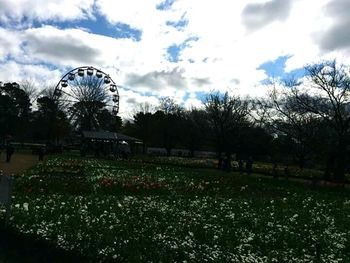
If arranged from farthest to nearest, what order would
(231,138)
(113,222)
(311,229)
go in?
(231,138) < (311,229) < (113,222)

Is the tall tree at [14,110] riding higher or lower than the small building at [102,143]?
higher

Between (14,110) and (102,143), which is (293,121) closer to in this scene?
(102,143)

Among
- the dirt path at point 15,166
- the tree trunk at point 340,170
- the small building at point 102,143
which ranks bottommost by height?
the dirt path at point 15,166

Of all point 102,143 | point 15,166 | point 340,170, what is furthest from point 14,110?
point 340,170

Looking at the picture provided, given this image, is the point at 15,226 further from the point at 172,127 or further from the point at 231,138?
the point at 172,127

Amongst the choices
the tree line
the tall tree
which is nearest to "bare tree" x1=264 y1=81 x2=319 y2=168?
the tree line

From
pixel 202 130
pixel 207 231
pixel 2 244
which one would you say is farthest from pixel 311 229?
pixel 202 130

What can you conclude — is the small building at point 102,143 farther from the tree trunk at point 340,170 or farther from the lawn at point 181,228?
the lawn at point 181,228

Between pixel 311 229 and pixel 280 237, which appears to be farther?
pixel 311 229

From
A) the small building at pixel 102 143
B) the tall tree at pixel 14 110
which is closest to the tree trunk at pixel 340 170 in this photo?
the small building at pixel 102 143

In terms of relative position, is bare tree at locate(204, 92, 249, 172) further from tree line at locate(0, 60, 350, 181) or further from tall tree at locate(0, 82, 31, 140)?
tall tree at locate(0, 82, 31, 140)

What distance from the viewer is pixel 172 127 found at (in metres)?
95.0

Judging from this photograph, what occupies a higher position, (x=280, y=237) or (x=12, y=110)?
(x=12, y=110)

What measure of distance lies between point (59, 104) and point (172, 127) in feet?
74.4
